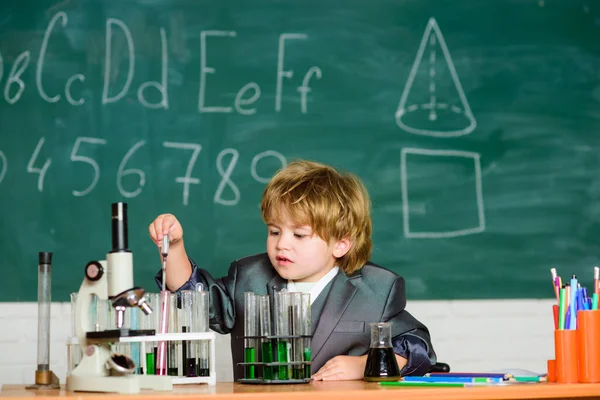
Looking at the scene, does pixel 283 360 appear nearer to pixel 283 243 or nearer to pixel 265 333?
pixel 265 333

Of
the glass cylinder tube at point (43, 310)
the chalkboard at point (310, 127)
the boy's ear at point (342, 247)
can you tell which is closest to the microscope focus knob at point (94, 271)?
the glass cylinder tube at point (43, 310)

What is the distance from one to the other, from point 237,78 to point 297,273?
3.70 ft

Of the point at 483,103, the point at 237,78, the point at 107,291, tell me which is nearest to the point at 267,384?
the point at 107,291

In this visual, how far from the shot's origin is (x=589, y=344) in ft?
4.97

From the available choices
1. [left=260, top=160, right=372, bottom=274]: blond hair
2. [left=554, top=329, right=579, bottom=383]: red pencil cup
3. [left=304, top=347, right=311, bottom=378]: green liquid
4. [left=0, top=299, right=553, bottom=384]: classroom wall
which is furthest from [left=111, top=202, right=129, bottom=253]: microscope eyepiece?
[left=0, top=299, right=553, bottom=384]: classroom wall

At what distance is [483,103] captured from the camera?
314 centimetres

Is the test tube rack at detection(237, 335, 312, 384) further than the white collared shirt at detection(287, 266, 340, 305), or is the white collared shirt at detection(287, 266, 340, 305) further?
the white collared shirt at detection(287, 266, 340, 305)

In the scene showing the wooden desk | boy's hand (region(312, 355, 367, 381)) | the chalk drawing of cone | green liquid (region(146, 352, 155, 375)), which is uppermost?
the chalk drawing of cone

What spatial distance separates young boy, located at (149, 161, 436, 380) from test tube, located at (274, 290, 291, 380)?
332 millimetres

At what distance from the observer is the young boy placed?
77.0 inches

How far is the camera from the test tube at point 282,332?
5.04 feet

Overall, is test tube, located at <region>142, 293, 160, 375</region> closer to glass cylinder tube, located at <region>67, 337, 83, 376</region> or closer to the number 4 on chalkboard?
glass cylinder tube, located at <region>67, 337, 83, 376</region>

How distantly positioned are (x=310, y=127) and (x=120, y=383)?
178cm

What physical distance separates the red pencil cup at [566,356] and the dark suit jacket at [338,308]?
1.33ft
